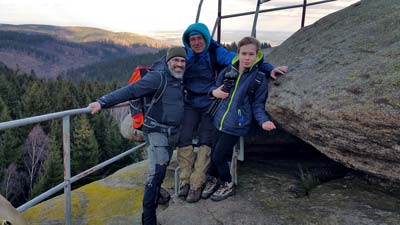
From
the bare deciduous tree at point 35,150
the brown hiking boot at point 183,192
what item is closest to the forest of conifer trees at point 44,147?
the bare deciduous tree at point 35,150

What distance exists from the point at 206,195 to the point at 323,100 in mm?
1919

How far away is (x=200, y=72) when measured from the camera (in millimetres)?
5188

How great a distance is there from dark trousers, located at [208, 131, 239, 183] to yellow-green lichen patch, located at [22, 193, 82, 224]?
2.17m

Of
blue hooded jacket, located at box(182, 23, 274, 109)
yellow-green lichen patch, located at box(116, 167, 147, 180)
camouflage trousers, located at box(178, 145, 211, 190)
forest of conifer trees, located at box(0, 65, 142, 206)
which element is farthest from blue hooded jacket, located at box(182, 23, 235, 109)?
forest of conifer trees, located at box(0, 65, 142, 206)

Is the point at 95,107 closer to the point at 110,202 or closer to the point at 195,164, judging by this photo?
the point at 195,164

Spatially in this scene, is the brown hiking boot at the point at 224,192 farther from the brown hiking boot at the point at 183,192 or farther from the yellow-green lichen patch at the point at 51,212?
the yellow-green lichen patch at the point at 51,212

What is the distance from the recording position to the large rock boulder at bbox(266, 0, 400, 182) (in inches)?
159

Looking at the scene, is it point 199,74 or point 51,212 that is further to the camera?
point 51,212

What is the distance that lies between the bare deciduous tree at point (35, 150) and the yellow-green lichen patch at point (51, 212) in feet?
141

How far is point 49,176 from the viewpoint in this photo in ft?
118

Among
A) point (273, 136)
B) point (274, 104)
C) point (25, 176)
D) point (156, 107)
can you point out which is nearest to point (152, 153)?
point (156, 107)

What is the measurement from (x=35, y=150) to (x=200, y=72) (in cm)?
4751

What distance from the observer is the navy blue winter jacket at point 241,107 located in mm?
4758

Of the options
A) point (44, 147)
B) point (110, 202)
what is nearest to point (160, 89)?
point (110, 202)
